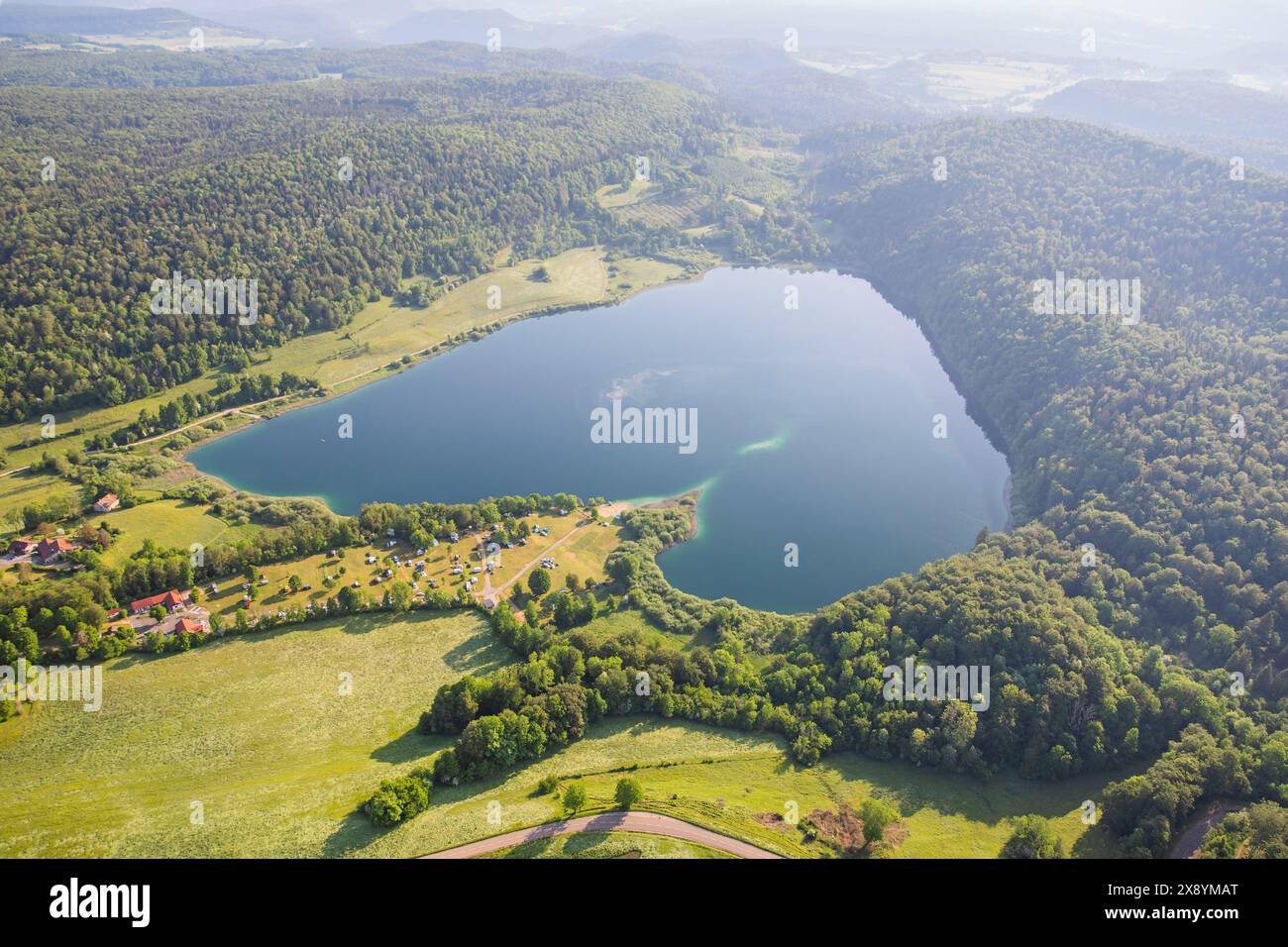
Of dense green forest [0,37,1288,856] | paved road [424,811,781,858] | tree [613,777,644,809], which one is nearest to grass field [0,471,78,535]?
dense green forest [0,37,1288,856]

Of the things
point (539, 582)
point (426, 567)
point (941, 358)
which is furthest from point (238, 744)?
point (941, 358)

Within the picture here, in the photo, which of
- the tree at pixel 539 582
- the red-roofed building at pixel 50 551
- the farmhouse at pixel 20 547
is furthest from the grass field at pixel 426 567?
the farmhouse at pixel 20 547

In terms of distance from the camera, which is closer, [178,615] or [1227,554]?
[178,615]

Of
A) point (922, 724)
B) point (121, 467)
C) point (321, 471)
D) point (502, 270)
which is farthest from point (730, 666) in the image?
point (502, 270)

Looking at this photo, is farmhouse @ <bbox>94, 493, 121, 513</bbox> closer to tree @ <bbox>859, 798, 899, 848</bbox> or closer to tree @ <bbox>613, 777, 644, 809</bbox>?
tree @ <bbox>613, 777, 644, 809</bbox>

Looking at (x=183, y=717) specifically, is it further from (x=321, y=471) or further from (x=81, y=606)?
(x=321, y=471)

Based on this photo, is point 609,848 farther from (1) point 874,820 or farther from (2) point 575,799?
(1) point 874,820

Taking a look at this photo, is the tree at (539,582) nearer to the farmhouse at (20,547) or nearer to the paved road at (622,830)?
the paved road at (622,830)
